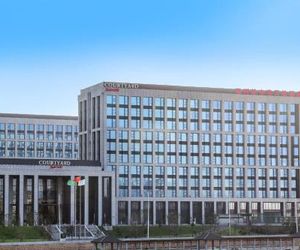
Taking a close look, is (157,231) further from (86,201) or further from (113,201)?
(86,201)

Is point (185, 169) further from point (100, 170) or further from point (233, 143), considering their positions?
point (100, 170)

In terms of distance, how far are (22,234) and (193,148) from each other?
2242 inches

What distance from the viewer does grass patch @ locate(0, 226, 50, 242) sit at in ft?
356

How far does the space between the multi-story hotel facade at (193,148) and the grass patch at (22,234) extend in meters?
36.5

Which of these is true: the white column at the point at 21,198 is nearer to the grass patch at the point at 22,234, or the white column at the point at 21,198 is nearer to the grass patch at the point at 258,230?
the grass patch at the point at 22,234

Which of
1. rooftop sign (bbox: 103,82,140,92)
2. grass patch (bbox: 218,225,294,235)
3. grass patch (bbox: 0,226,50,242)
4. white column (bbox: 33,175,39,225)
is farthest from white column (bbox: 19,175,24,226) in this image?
grass patch (bbox: 218,225,294,235)

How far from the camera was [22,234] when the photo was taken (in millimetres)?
111438

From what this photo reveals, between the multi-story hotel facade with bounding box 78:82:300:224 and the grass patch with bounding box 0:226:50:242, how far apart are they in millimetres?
36480

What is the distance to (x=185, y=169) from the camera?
16050 centimetres

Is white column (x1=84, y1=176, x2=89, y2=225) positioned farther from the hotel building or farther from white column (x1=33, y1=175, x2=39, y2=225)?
white column (x1=33, y1=175, x2=39, y2=225)

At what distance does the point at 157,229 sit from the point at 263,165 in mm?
42045

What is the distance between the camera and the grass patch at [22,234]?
108375mm

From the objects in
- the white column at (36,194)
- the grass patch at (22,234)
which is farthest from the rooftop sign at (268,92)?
the grass patch at (22,234)

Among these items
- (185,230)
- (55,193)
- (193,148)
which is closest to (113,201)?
(55,193)
